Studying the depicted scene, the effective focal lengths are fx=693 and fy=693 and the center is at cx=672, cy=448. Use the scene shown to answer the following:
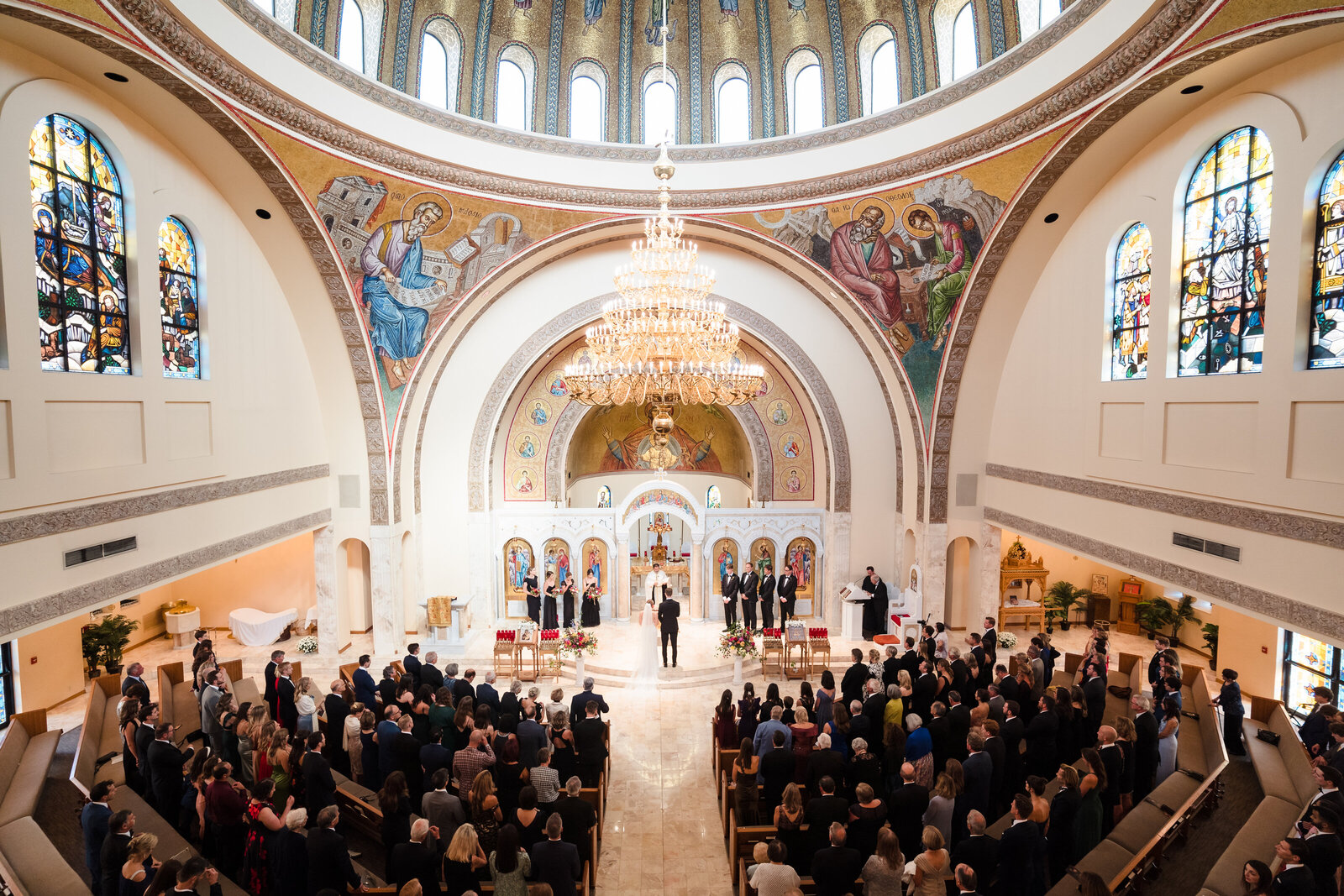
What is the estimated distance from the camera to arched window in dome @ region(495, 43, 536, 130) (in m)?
13.4

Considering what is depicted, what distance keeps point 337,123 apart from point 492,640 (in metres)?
10.8

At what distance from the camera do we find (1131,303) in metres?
10.8

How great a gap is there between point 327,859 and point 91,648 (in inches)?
432

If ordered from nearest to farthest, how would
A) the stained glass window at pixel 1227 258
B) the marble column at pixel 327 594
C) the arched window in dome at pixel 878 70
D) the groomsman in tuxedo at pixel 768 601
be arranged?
the stained glass window at pixel 1227 258
the arched window in dome at pixel 878 70
the marble column at pixel 327 594
the groomsman in tuxedo at pixel 768 601

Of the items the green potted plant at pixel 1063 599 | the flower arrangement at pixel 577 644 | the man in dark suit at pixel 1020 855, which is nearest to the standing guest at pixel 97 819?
the man in dark suit at pixel 1020 855

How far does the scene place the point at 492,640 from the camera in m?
15.8

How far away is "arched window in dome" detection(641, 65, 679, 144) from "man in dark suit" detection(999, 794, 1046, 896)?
41.6 feet

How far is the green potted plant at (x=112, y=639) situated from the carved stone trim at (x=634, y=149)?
32.2ft

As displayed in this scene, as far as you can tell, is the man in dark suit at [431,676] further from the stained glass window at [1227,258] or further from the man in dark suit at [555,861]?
the stained glass window at [1227,258]

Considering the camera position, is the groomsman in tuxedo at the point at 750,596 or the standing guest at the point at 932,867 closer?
the standing guest at the point at 932,867

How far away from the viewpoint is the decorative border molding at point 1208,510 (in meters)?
7.38

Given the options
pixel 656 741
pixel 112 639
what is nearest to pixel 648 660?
pixel 656 741

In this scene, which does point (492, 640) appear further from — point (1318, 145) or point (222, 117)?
point (1318, 145)

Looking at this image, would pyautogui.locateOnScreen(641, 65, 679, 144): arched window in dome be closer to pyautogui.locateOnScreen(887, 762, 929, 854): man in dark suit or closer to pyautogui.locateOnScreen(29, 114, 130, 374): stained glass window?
pyautogui.locateOnScreen(29, 114, 130, 374): stained glass window
